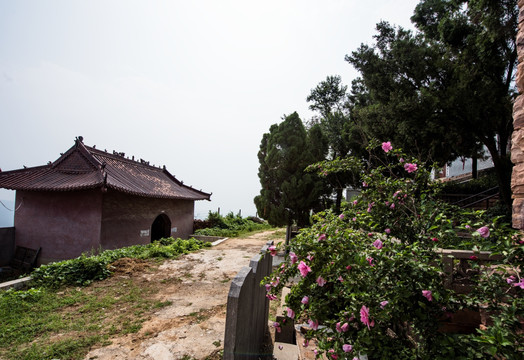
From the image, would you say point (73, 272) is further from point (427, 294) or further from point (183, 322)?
point (427, 294)

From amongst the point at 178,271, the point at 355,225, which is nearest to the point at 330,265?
the point at 355,225

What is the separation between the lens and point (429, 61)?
8.63 m

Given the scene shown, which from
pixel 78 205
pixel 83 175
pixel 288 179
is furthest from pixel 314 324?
pixel 83 175

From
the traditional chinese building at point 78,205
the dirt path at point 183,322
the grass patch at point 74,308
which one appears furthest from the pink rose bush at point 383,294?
the traditional chinese building at point 78,205

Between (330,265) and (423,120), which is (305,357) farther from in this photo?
(423,120)

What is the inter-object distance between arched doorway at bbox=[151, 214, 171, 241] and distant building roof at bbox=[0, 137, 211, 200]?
1.46 meters

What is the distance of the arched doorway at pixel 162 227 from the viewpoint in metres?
13.4

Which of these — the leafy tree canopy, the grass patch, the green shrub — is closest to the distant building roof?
the green shrub

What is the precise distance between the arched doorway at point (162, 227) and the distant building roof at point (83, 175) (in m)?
1.46

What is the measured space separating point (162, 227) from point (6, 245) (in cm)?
598

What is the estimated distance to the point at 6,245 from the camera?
33.9 ft

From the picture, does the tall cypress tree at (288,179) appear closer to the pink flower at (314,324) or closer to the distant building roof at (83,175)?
the distant building roof at (83,175)

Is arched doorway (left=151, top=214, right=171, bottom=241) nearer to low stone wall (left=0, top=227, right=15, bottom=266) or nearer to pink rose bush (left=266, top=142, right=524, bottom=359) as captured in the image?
low stone wall (left=0, top=227, right=15, bottom=266)

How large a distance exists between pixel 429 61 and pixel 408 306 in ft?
31.4
